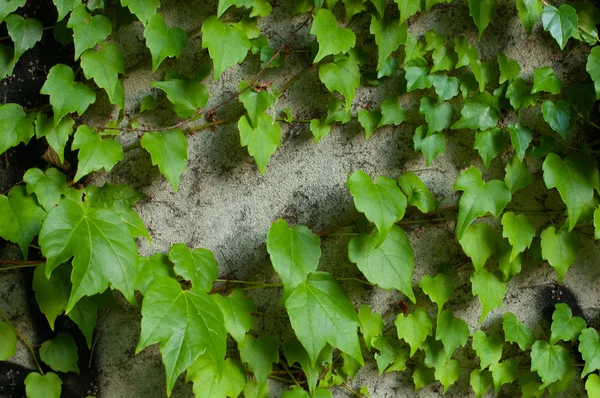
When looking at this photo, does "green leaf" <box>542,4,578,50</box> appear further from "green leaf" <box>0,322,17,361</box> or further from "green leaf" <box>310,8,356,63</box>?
"green leaf" <box>0,322,17,361</box>

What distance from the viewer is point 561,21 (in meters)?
1.82

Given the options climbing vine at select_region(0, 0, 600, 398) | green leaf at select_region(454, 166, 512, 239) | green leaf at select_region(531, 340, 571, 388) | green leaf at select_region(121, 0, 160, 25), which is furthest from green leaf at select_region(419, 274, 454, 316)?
green leaf at select_region(121, 0, 160, 25)

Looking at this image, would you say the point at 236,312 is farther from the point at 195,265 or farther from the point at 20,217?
the point at 20,217

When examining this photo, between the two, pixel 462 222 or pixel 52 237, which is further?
pixel 462 222

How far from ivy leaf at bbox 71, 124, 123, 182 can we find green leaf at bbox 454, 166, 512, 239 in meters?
1.11

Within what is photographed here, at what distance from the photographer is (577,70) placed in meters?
2.01

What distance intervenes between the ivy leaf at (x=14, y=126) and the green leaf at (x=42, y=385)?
0.81 m

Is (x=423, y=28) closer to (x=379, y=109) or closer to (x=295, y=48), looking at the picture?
(x=379, y=109)

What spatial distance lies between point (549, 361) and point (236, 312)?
116 cm

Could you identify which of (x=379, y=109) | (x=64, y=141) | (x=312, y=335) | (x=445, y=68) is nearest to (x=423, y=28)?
(x=445, y=68)

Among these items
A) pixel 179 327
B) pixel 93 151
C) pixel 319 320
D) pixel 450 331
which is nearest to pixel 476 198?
pixel 450 331

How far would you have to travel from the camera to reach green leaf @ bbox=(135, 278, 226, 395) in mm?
1574

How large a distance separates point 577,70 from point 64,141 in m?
1.76

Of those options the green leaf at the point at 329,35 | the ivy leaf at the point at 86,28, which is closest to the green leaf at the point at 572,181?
the green leaf at the point at 329,35
